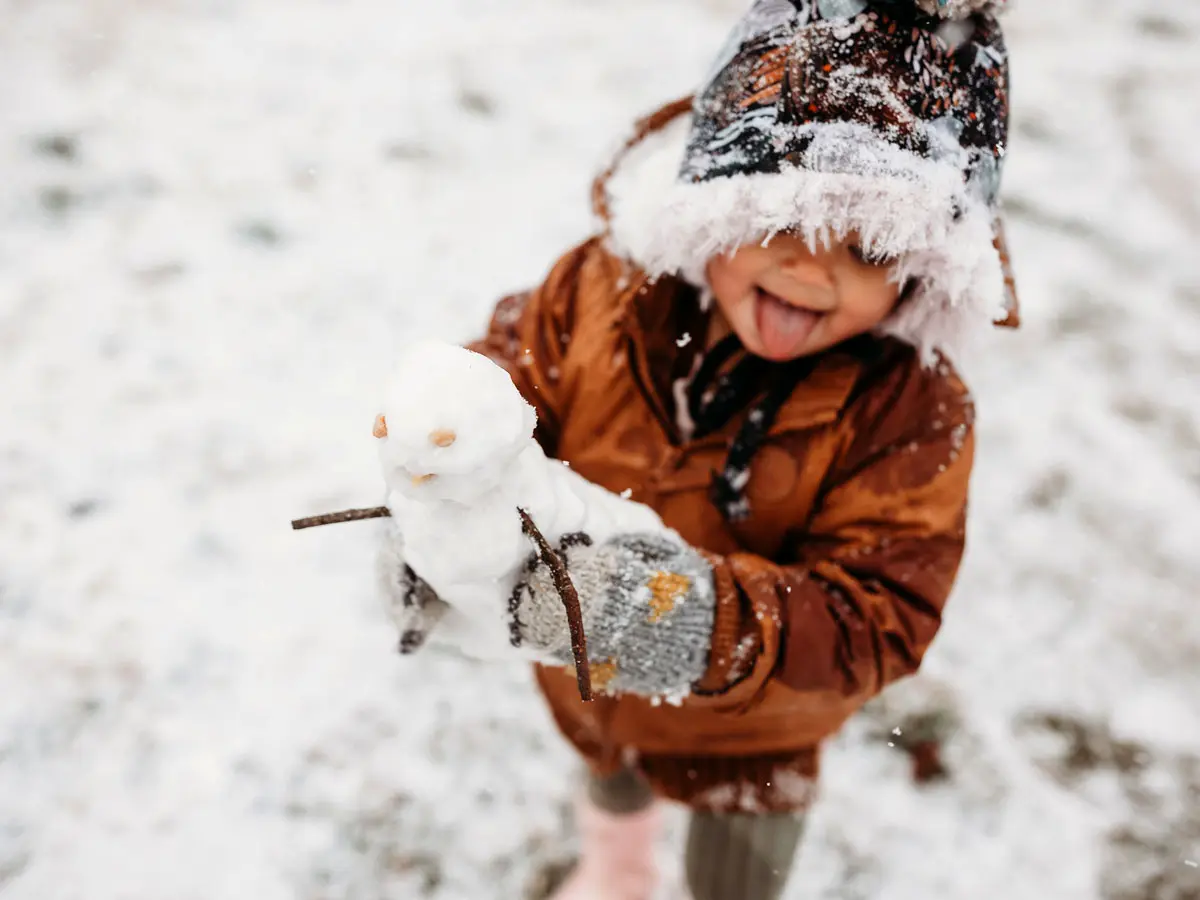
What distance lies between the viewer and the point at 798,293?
0.77 meters

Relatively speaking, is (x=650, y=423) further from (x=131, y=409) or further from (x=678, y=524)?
(x=131, y=409)

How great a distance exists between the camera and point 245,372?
178cm

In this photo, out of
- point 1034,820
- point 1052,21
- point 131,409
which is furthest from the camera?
point 1052,21

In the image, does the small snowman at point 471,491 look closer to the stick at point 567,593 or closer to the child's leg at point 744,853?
the stick at point 567,593

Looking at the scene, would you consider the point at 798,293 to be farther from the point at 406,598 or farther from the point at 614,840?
the point at 614,840

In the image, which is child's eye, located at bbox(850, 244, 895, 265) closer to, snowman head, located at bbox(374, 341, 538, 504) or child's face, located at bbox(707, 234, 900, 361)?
child's face, located at bbox(707, 234, 900, 361)

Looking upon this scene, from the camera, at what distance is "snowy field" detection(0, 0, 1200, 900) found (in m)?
1.32

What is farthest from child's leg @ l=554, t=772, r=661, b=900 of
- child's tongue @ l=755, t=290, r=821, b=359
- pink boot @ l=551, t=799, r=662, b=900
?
child's tongue @ l=755, t=290, r=821, b=359

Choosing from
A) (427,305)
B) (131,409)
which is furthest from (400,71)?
(131,409)

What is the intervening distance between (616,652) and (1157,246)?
6.81 feet

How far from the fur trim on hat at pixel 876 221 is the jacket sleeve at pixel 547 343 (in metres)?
0.16

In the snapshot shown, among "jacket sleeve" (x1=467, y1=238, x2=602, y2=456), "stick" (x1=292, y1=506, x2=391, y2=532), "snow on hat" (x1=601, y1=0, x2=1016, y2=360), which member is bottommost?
"jacket sleeve" (x1=467, y1=238, x2=602, y2=456)

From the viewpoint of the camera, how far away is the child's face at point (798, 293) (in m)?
0.76

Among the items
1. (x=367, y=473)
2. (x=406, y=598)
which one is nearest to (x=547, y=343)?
(x=406, y=598)
